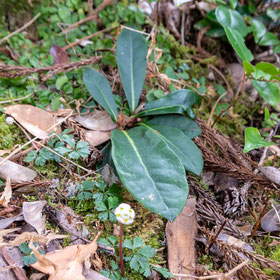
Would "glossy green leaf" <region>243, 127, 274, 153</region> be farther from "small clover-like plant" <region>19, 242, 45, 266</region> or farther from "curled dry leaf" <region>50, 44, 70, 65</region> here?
"curled dry leaf" <region>50, 44, 70, 65</region>

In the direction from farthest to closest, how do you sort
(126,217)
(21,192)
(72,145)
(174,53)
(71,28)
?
(174,53), (71,28), (72,145), (21,192), (126,217)

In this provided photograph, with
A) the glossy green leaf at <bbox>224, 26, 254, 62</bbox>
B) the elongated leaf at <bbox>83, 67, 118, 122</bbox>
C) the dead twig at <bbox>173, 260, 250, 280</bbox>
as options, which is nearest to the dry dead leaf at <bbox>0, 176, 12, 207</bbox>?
the elongated leaf at <bbox>83, 67, 118, 122</bbox>

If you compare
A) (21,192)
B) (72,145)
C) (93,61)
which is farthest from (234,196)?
(93,61)

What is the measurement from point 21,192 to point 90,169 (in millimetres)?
336

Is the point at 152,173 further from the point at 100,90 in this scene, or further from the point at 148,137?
the point at 100,90

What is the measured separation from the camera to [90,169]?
4.66 feet

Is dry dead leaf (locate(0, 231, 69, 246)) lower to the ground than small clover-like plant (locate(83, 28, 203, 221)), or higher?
lower

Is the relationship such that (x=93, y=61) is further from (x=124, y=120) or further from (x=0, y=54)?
(x=0, y=54)

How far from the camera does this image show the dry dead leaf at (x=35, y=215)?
110cm

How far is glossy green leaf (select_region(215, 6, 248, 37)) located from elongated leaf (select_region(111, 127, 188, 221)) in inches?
40.0

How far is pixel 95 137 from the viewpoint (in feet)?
5.04

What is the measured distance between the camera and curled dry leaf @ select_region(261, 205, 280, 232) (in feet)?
4.64

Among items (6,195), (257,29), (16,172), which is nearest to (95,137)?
(16,172)

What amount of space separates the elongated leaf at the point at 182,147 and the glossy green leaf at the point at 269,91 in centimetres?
59
